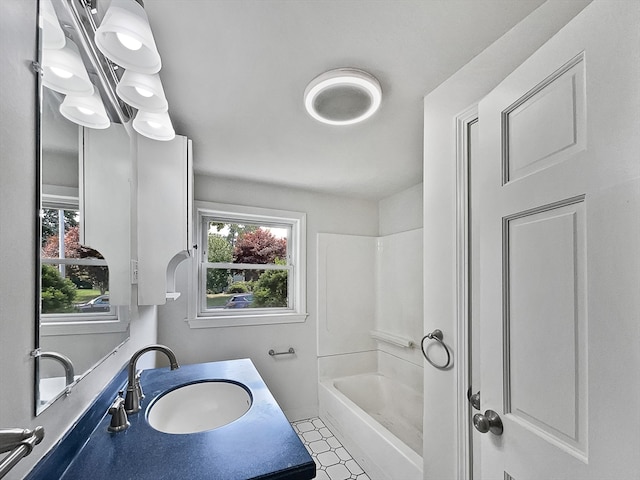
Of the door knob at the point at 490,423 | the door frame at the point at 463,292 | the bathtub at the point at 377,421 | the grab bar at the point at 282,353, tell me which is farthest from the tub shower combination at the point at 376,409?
the door knob at the point at 490,423

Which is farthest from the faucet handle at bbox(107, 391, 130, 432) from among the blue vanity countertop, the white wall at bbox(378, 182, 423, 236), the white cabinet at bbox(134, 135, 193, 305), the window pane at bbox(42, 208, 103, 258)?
the white wall at bbox(378, 182, 423, 236)

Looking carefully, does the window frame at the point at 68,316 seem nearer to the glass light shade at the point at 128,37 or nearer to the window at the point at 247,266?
the glass light shade at the point at 128,37

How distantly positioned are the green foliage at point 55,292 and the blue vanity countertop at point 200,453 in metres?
0.41

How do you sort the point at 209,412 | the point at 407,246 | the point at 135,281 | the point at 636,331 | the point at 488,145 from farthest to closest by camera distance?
the point at 407,246 < the point at 135,281 < the point at 209,412 < the point at 488,145 < the point at 636,331

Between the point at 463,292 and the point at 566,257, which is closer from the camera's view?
the point at 566,257

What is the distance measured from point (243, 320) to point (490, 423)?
7.56ft

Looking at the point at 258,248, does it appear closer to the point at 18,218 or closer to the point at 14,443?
the point at 18,218

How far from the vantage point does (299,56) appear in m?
1.25

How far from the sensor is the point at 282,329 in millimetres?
3043

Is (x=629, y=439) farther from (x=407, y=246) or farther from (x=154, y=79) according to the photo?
(x=407, y=246)

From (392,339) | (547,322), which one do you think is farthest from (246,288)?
(547,322)

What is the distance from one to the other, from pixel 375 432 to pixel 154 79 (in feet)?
7.83

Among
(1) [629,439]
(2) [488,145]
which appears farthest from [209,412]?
(2) [488,145]

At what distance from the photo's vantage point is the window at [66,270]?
70 cm
